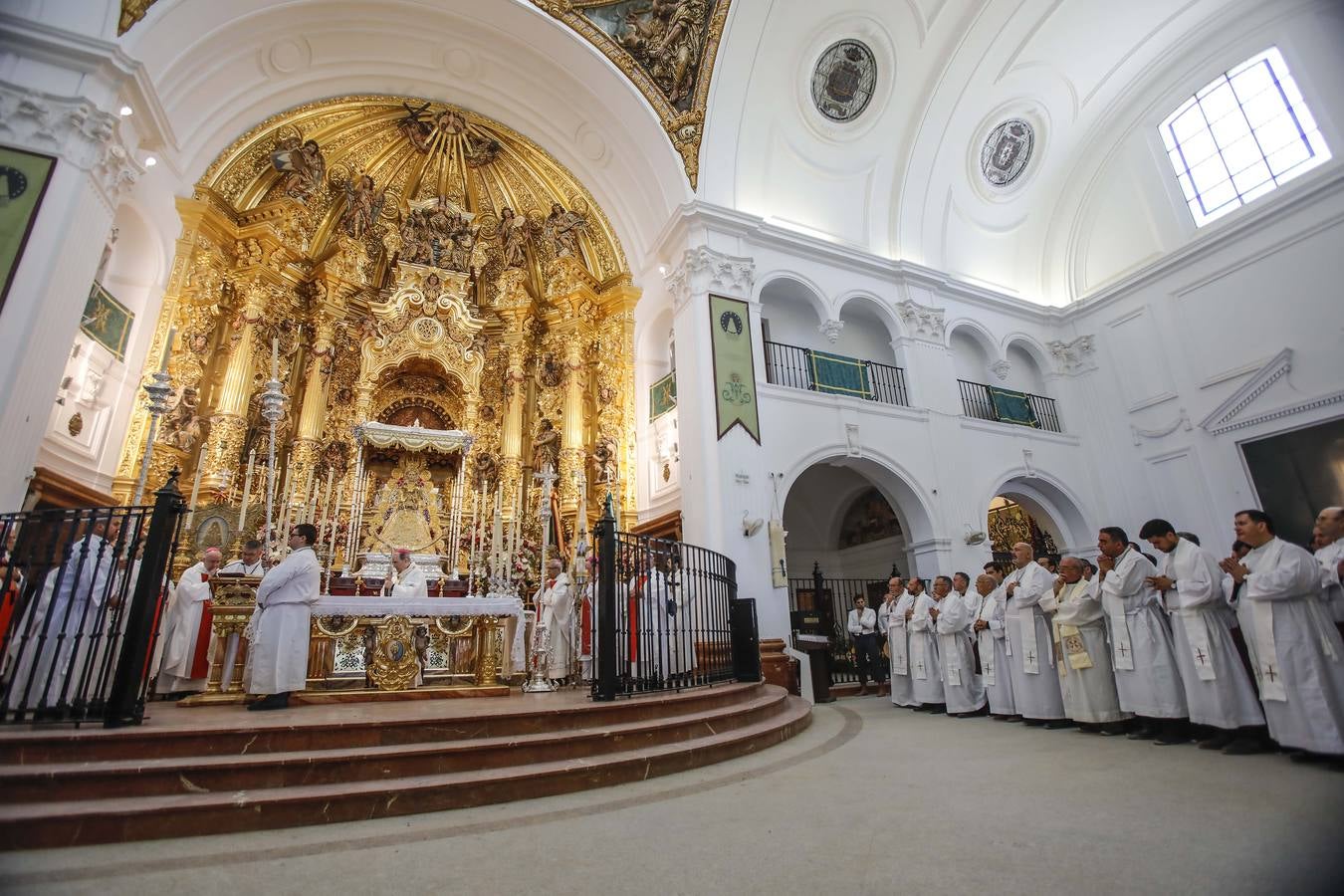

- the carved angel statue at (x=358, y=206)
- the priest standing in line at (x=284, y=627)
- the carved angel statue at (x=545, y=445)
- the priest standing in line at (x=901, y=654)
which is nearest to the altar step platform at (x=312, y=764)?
the priest standing in line at (x=284, y=627)

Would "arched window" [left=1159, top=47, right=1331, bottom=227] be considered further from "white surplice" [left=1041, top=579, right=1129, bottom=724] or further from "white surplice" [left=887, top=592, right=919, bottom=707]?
"white surplice" [left=1041, top=579, right=1129, bottom=724]

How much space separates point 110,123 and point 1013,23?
1476 centimetres

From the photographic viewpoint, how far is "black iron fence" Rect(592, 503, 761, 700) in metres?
5.39

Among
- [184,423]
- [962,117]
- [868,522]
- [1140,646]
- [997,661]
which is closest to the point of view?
[1140,646]

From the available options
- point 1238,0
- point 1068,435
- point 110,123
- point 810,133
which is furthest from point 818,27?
point 110,123

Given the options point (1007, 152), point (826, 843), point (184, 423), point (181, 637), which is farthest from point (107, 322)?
point (1007, 152)

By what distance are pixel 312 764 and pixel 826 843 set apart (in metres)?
2.68

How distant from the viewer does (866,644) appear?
10398 mm

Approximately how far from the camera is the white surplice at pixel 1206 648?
179 inches

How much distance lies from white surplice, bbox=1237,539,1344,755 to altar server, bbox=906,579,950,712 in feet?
11.5

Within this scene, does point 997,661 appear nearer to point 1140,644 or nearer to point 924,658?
point 924,658

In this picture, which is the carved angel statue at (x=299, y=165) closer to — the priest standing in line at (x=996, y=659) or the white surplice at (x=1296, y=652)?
the priest standing in line at (x=996, y=659)

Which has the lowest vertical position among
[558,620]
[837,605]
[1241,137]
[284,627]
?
[284,627]

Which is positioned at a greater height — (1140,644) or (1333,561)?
(1333,561)
